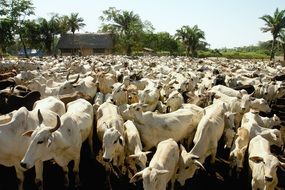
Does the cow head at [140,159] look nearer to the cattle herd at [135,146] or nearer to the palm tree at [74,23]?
the cattle herd at [135,146]

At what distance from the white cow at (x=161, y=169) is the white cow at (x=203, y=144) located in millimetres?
206

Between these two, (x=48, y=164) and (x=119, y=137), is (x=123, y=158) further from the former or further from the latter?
(x=48, y=164)

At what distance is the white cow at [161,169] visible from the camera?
19.9 feet

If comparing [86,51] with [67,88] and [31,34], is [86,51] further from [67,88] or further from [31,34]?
[67,88]

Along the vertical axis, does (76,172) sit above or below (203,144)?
below

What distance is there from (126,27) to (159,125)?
54.4 m

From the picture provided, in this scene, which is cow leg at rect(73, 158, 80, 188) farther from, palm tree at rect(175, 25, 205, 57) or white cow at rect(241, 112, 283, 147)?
palm tree at rect(175, 25, 205, 57)

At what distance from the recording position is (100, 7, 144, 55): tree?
60.1m

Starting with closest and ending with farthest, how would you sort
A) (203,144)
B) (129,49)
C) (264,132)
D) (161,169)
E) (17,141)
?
(161,169)
(17,141)
(203,144)
(264,132)
(129,49)

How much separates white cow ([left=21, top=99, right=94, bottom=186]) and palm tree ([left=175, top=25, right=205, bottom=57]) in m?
53.4

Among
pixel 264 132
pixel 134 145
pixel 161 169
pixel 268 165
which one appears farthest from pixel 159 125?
pixel 268 165

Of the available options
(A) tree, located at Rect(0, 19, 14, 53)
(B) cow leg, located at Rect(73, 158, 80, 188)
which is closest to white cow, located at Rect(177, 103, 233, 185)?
(B) cow leg, located at Rect(73, 158, 80, 188)

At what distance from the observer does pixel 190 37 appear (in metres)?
61.9

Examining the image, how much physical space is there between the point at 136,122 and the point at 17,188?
316cm
